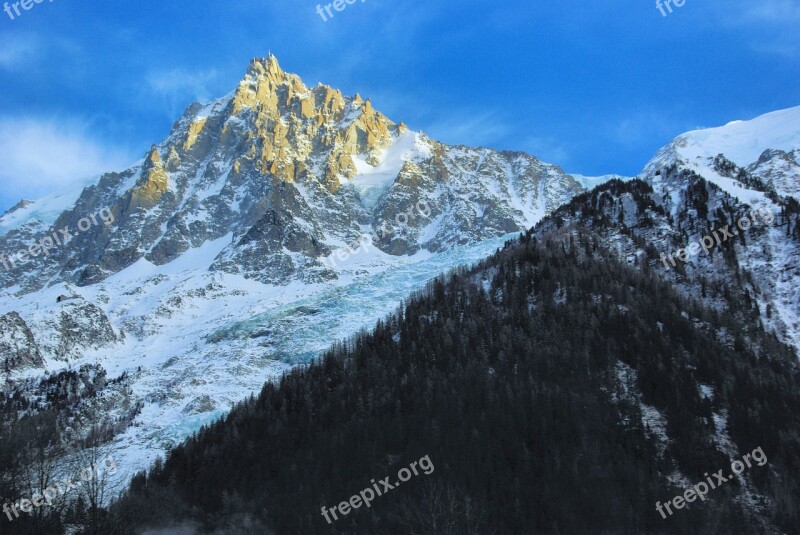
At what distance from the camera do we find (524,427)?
95312 mm

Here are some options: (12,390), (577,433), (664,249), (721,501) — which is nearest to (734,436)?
(721,501)

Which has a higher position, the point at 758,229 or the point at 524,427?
the point at 758,229

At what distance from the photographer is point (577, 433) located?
301 feet

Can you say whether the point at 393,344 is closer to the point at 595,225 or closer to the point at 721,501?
the point at 595,225

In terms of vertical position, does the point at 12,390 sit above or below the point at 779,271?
above

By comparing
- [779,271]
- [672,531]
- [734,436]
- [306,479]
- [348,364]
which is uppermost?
[348,364]

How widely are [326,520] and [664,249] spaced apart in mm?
95904

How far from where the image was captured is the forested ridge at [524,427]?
80.0 m

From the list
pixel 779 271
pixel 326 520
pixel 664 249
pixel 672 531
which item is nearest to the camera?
pixel 672 531

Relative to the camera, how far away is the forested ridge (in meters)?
80.0

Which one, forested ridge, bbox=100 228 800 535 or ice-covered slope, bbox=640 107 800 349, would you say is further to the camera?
ice-covered slope, bbox=640 107 800 349

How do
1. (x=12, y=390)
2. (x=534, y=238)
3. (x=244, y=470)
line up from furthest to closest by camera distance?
(x=12, y=390), (x=534, y=238), (x=244, y=470)

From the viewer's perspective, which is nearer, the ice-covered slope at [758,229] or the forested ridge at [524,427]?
the forested ridge at [524,427]

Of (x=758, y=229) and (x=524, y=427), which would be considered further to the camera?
(x=758, y=229)
